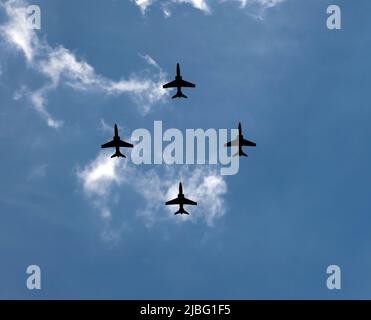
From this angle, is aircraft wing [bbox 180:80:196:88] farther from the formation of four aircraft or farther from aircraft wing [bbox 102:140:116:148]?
aircraft wing [bbox 102:140:116:148]

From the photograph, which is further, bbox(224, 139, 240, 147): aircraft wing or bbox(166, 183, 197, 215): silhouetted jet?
bbox(166, 183, 197, 215): silhouetted jet

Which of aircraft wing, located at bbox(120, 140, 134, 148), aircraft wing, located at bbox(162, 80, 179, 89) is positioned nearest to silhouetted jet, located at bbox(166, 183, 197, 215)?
aircraft wing, located at bbox(120, 140, 134, 148)

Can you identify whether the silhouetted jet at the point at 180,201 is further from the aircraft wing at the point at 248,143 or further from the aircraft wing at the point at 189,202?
the aircraft wing at the point at 248,143

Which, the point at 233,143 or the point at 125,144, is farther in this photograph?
the point at 125,144

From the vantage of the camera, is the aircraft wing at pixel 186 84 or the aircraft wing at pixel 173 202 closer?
the aircraft wing at pixel 173 202

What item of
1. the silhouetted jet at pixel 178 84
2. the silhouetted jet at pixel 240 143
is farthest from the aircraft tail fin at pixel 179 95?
the silhouetted jet at pixel 240 143

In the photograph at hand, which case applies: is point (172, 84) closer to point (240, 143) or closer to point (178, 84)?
point (178, 84)

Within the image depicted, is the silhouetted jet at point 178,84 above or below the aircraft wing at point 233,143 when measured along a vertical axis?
above

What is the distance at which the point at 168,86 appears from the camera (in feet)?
354

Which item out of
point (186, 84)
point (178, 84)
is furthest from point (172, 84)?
point (186, 84)

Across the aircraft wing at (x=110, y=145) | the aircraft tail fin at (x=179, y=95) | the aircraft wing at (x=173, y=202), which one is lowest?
the aircraft wing at (x=173, y=202)
